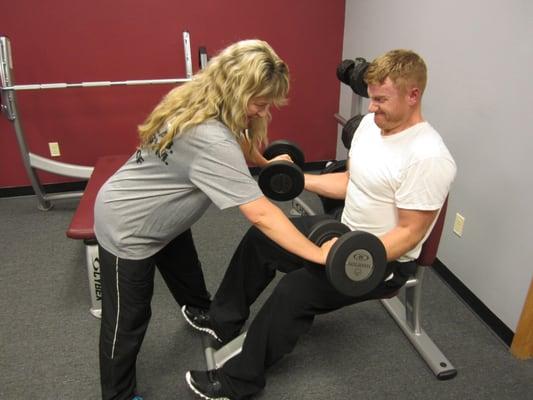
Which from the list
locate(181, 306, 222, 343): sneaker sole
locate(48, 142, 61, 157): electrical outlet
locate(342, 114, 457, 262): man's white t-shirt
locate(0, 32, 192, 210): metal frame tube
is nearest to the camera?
locate(342, 114, 457, 262): man's white t-shirt

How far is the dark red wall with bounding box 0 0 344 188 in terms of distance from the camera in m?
2.99

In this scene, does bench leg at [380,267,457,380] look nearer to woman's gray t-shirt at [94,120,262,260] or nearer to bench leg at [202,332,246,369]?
bench leg at [202,332,246,369]

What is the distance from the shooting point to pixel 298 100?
3.59m

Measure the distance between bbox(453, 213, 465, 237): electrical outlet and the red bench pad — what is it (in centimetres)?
174

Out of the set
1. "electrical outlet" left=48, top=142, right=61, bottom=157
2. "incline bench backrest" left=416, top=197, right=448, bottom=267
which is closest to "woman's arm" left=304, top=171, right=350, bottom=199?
"incline bench backrest" left=416, top=197, right=448, bottom=267

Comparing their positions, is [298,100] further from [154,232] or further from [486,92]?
[154,232]

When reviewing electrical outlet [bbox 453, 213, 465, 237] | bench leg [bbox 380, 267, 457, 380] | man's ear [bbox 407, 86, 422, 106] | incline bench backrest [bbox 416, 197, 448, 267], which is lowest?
bench leg [bbox 380, 267, 457, 380]

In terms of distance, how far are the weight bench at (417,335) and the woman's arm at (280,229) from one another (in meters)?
0.55

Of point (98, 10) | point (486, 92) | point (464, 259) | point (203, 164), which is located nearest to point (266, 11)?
point (98, 10)

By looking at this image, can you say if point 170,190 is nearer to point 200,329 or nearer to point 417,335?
point 200,329

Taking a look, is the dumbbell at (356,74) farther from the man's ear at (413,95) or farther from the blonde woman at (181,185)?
the blonde woman at (181,185)

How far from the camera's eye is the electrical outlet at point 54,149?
10.8 feet

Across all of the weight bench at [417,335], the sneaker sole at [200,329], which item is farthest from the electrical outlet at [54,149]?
the weight bench at [417,335]

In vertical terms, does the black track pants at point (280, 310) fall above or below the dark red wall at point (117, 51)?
below
